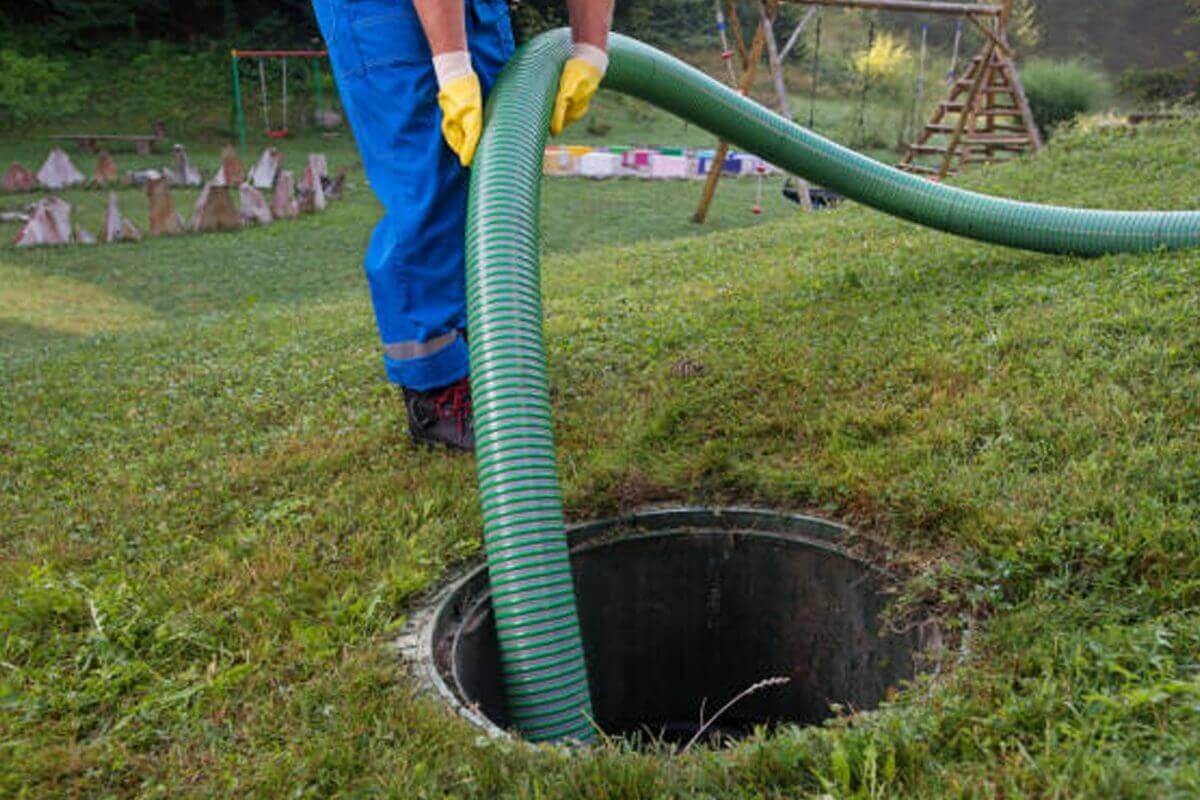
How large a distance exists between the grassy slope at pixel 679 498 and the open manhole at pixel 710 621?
0.37 feet

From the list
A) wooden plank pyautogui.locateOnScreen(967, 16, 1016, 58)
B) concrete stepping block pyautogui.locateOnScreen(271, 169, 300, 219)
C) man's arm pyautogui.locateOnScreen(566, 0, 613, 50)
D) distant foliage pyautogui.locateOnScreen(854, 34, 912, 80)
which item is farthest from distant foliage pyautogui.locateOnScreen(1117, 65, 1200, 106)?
man's arm pyautogui.locateOnScreen(566, 0, 613, 50)

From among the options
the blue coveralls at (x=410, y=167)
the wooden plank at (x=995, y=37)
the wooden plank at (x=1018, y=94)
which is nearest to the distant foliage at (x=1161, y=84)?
the wooden plank at (x=1018, y=94)

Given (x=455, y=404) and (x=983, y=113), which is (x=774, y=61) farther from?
(x=455, y=404)

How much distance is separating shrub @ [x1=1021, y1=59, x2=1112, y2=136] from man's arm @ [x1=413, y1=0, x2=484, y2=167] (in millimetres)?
14857

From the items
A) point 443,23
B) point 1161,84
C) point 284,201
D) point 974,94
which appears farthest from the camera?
point 1161,84

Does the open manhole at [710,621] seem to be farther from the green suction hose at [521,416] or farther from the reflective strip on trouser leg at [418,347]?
the reflective strip on trouser leg at [418,347]

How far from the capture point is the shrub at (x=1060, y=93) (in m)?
15.4

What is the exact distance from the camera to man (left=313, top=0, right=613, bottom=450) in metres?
2.69

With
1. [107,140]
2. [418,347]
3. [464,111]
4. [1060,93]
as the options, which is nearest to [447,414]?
[418,347]

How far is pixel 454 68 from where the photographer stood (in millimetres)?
2553

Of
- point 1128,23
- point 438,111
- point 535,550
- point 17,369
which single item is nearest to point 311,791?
point 535,550

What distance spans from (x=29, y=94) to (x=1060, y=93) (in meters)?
18.7

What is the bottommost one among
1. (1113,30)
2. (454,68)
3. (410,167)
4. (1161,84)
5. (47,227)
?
(47,227)

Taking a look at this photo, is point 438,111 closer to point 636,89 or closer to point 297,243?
point 636,89
